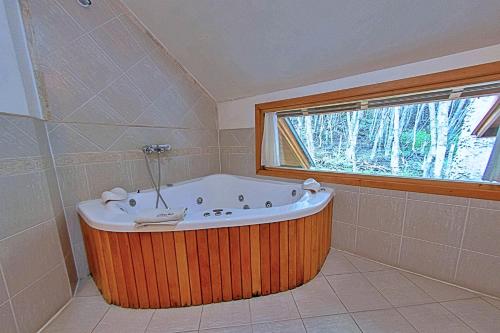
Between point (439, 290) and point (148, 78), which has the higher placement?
point (148, 78)

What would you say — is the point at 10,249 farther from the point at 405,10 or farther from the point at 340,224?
the point at 405,10

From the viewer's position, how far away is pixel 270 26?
153cm

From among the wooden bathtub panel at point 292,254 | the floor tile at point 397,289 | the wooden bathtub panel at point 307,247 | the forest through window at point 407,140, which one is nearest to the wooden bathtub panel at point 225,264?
the wooden bathtub panel at point 292,254

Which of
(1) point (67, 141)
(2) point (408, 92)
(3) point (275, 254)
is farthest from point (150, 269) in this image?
(2) point (408, 92)

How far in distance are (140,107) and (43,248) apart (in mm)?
1311

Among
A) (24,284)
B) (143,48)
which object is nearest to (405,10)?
(143,48)

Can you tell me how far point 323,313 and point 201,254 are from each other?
0.84 m

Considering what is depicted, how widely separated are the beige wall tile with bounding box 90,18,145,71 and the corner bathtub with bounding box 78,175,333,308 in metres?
1.29

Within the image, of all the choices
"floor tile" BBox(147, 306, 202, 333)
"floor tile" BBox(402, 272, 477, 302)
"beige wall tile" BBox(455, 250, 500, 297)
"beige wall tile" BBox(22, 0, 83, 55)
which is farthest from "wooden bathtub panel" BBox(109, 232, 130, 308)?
"beige wall tile" BBox(455, 250, 500, 297)

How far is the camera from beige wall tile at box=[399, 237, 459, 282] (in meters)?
1.44

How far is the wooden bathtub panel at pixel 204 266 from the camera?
1.25 meters

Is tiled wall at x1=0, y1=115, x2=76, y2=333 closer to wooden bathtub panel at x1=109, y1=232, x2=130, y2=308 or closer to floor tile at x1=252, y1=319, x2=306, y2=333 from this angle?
wooden bathtub panel at x1=109, y1=232, x2=130, y2=308

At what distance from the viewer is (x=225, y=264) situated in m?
1.31

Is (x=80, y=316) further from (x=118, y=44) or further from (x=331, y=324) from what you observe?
(x=118, y=44)
